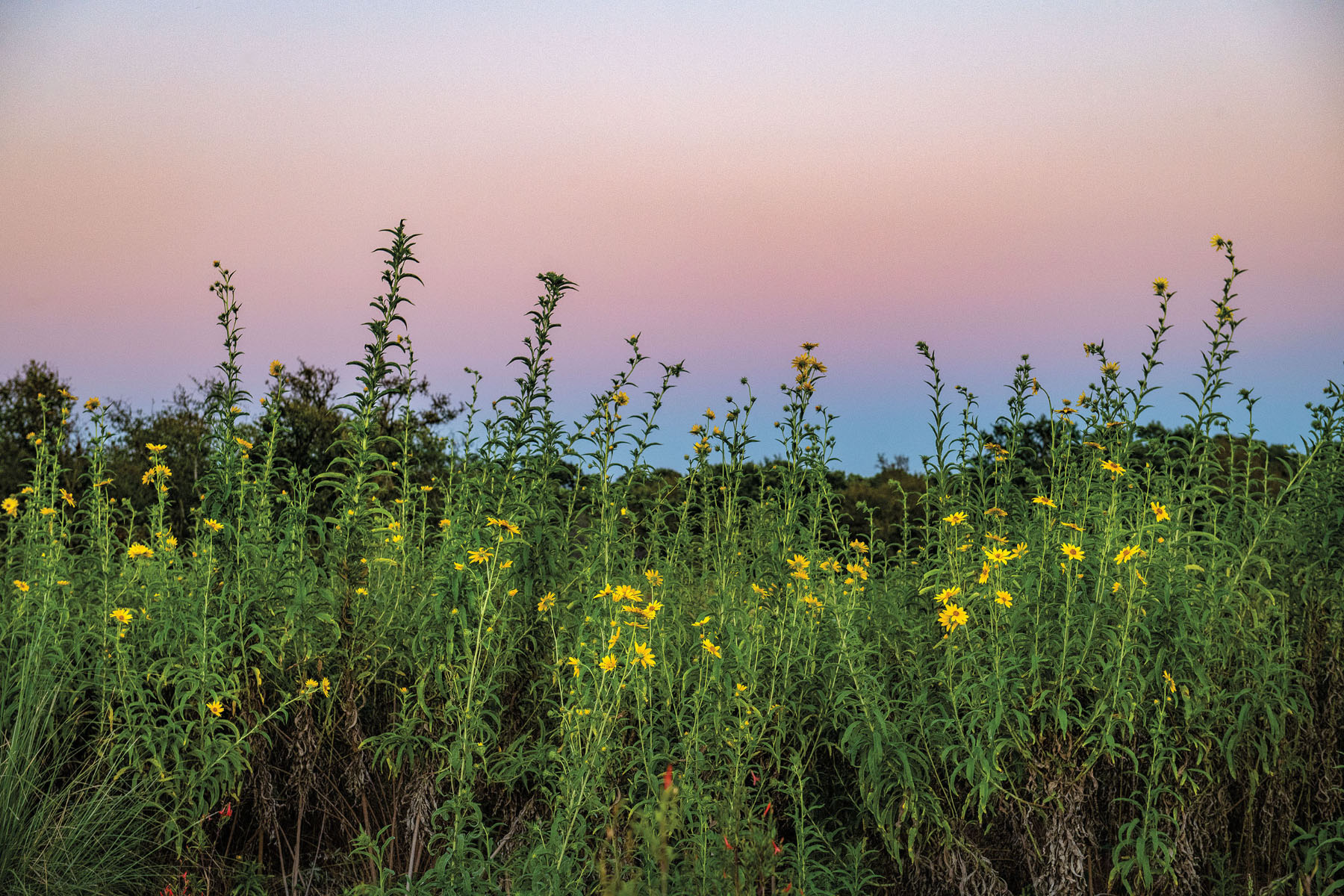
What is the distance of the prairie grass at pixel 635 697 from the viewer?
3270mm

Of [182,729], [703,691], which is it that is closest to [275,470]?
[182,729]

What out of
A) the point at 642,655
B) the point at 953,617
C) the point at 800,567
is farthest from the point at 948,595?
the point at 642,655

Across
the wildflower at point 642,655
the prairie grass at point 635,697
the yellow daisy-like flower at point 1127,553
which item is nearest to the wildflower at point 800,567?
the prairie grass at point 635,697

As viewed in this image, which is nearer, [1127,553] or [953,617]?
[953,617]

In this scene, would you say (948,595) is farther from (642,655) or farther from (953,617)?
(642,655)

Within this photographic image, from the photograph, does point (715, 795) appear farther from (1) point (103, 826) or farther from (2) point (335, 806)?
(1) point (103, 826)

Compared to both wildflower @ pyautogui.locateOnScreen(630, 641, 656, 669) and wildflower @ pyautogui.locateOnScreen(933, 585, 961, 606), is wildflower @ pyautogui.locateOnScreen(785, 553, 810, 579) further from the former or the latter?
wildflower @ pyautogui.locateOnScreen(630, 641, 656, 669)

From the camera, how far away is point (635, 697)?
3.75 m

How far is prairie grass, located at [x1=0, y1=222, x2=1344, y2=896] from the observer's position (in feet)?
10.7

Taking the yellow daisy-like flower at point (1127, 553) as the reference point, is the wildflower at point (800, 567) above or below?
below

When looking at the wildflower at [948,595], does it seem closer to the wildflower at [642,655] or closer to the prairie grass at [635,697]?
the prairie grass at [635,697]

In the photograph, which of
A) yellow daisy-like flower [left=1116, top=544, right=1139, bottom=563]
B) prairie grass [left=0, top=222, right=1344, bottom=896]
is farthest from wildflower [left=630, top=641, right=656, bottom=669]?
yellow daisy-like flower [left=1116, top=544, right=1139, bottom=563]

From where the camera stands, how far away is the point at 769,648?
395cm

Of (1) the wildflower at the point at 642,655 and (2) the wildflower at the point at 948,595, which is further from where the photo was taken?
(2) the wildflower at the point at 948,595
